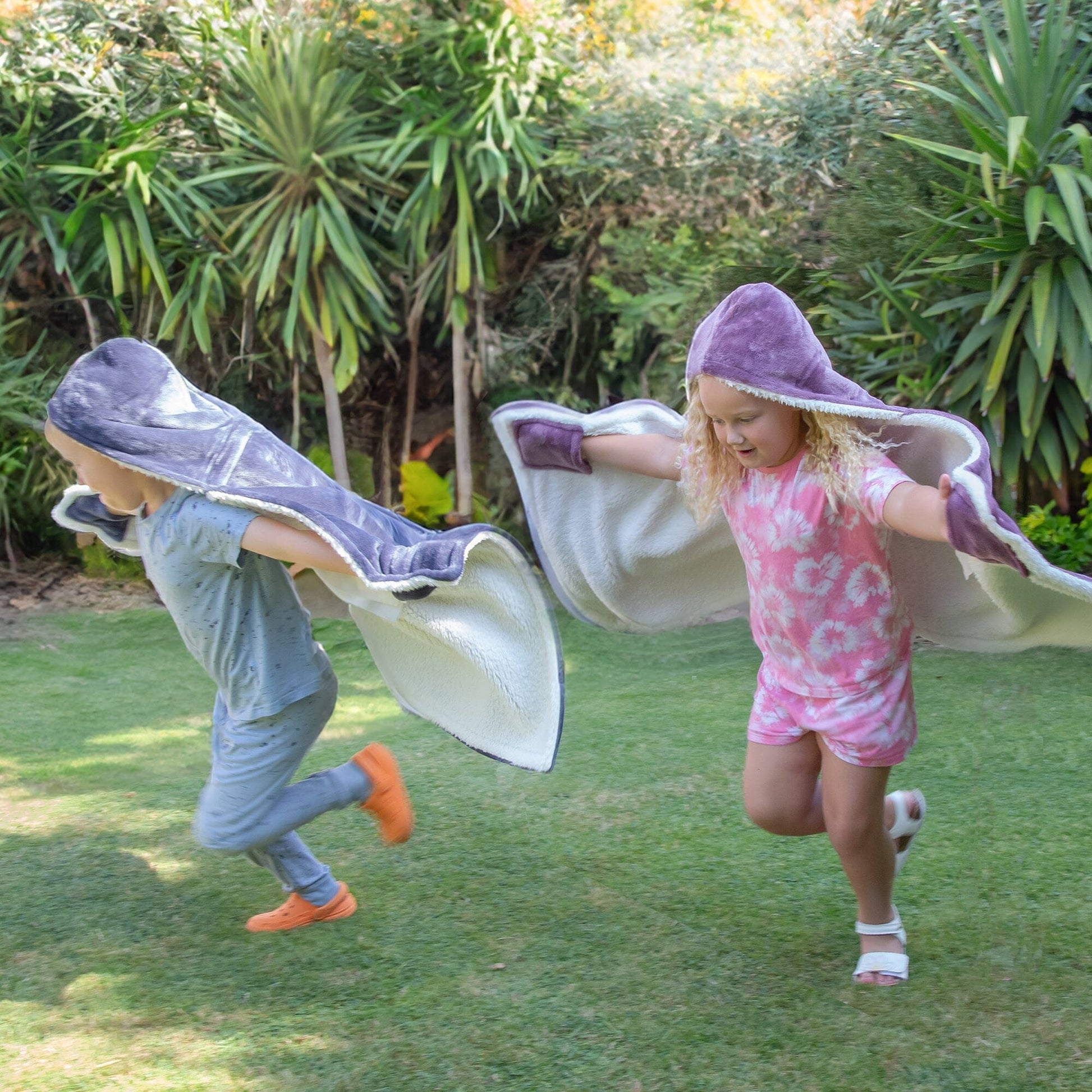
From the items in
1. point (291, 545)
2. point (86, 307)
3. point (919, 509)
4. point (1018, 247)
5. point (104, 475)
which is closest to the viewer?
point (919, 509)

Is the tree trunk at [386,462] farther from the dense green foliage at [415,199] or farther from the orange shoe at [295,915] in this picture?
the orange shoe at [295,915]

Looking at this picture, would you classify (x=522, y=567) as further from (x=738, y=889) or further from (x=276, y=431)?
(x=276, y=431)

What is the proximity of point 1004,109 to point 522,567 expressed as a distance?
3836mm

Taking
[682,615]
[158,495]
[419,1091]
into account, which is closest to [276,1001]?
[419,1091]

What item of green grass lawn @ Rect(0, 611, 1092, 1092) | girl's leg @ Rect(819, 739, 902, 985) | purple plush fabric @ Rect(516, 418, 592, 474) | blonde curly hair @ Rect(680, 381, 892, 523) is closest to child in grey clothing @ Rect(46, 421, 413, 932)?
green grass lawn @ Rect(0, 611, 1092, 1092)

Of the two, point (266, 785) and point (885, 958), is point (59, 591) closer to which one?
point (266, 785)

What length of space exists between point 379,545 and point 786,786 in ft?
3.28

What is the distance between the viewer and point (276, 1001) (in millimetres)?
2596

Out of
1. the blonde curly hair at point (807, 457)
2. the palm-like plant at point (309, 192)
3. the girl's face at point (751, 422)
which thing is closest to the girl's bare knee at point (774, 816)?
the blonde curly hair at point (807, 457)

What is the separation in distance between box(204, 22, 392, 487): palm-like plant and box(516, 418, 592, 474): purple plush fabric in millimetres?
4403

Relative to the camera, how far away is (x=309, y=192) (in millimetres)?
7152

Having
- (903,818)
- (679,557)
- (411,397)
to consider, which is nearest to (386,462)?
(411,397)

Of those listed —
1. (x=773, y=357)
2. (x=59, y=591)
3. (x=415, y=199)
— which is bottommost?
(x=59, y=591)

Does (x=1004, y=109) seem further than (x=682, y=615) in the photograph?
Yes
